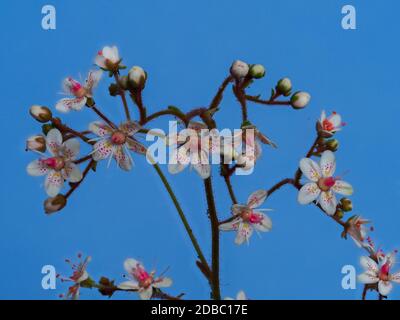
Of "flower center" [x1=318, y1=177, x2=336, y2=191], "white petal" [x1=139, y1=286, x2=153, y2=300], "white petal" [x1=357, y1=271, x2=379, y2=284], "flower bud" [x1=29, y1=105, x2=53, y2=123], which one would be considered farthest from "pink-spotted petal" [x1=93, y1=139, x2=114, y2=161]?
"white petal" [x1=357, y1=271, x2=379, y2=284]

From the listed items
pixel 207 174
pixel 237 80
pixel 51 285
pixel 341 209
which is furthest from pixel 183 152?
pixel 51 285

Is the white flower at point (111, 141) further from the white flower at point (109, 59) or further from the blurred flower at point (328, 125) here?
the blurred flower at point (328, 125)

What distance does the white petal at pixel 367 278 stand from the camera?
104 cm

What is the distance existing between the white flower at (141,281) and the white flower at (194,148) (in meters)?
0.19

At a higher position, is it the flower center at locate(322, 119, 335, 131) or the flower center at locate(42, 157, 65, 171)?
the flower center at locate(322, 119, 335, 131)

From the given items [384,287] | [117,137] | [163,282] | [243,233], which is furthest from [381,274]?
[117,137]

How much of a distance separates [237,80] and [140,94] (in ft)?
0.49

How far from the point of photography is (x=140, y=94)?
970 millimetres

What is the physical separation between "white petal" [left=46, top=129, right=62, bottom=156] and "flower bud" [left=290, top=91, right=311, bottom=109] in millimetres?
370

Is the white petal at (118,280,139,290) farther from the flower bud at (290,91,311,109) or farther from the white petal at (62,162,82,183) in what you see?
the flower bud at (290,91,311,109)

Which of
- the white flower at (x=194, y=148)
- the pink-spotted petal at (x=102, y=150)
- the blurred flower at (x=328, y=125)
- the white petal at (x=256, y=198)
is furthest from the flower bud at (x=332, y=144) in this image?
the pink-spotted petal at (x=102, y=150)

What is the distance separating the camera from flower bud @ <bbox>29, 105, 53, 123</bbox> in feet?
3.31

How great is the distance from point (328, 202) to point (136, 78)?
34 cm
